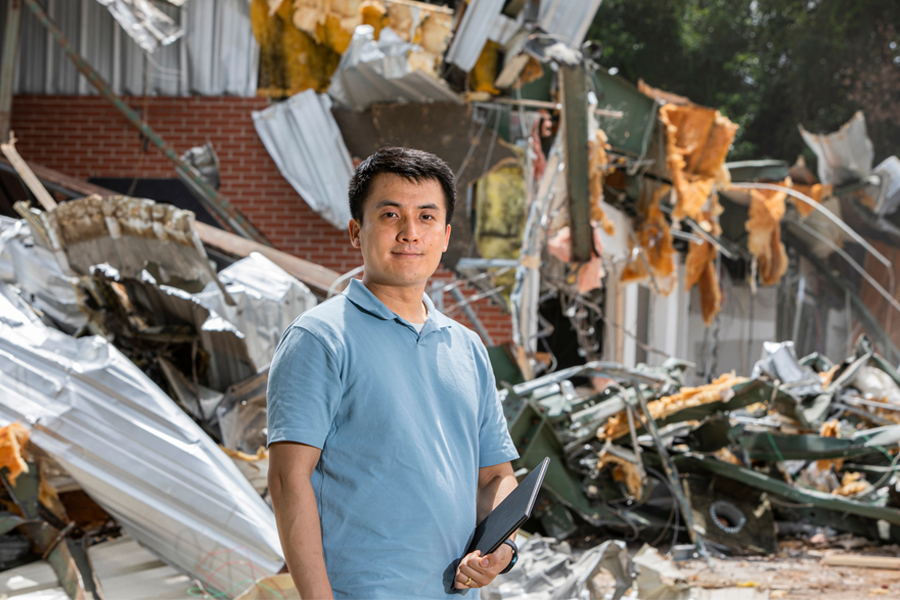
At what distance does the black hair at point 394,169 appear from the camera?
5.22 feet

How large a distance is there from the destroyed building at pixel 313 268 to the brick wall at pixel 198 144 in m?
0.02

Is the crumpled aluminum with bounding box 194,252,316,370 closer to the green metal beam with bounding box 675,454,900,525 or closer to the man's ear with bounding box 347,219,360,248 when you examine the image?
the man's ear with bounding box 347,219,360,248

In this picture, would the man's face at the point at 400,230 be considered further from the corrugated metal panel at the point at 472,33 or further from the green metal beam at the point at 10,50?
the green metal beam at the point at 10,50

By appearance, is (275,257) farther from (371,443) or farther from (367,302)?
(371,443)

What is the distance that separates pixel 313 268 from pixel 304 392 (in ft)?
13.2

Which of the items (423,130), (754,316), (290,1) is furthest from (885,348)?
(290,1)

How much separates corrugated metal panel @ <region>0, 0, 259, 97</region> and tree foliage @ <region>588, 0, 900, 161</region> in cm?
1455

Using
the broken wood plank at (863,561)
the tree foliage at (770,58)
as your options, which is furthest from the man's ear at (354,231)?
the tree foliage at (770,58)

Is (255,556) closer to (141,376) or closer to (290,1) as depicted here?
(141,376)

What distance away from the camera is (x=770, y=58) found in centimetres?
2092

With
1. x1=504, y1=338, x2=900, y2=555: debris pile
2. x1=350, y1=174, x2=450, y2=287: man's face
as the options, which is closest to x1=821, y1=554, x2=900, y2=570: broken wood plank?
x1=504, y1=338, x2=900, y2=555: debris pile

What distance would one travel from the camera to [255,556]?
3273mm

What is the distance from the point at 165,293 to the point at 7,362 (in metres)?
0.83

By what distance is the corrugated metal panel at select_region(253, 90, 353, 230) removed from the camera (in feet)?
22.1
